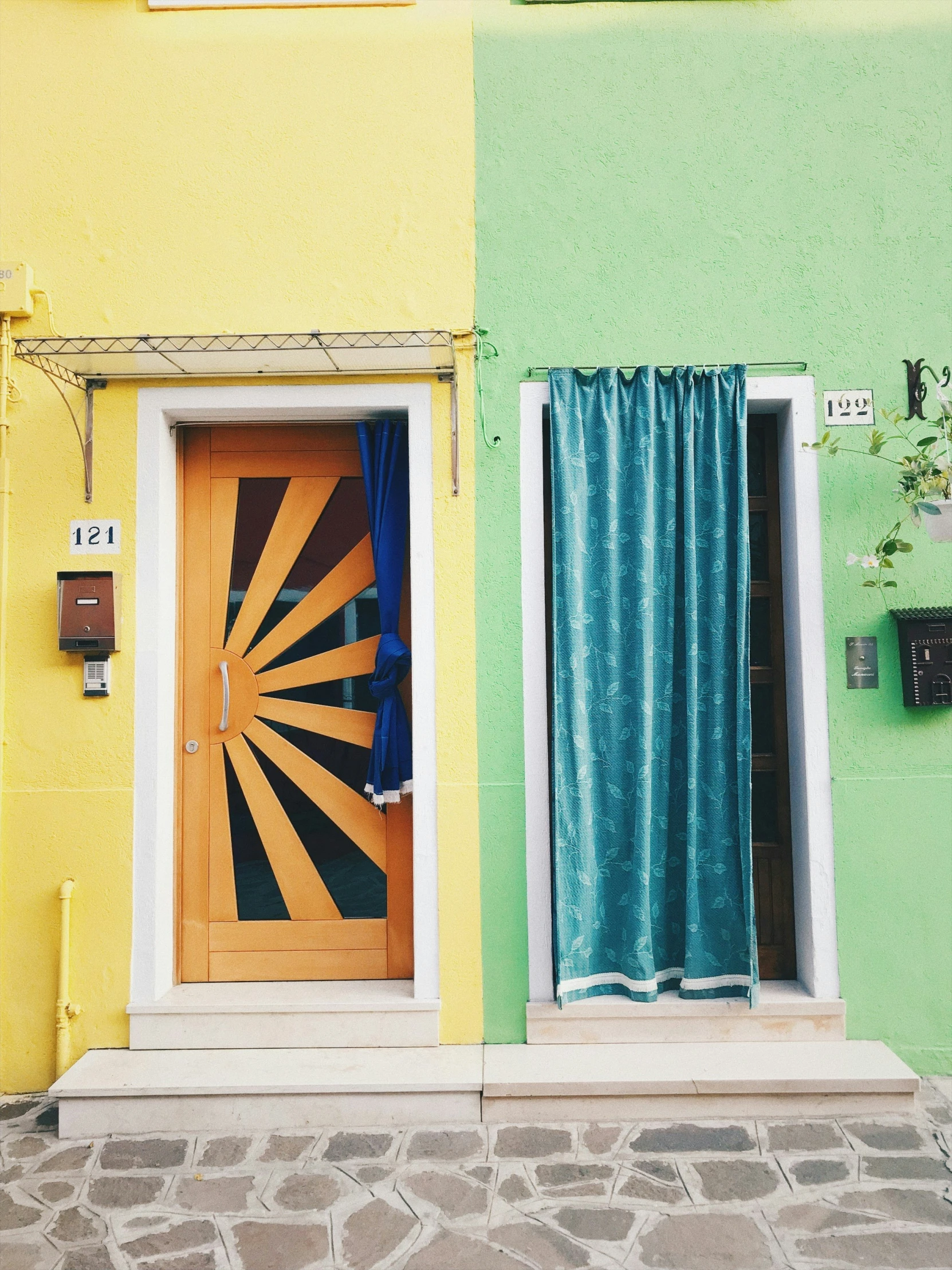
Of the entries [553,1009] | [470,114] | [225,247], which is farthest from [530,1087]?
[470,114]

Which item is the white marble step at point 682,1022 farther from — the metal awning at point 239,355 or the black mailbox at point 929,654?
the metal awning at point 239,355

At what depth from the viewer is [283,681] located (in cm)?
375

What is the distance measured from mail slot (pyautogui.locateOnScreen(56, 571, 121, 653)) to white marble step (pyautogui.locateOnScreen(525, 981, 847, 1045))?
225 cm

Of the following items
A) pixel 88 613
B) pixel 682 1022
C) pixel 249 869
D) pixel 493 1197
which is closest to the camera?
pixel 493 1197

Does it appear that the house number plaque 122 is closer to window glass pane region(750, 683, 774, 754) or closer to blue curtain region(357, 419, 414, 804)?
window glass pane region(750, 683, 774, 754)

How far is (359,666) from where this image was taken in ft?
12.3

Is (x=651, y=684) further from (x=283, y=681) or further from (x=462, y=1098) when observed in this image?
(x=462, y=1098)

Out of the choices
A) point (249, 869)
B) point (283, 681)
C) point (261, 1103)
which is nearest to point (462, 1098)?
point (261, 1103)

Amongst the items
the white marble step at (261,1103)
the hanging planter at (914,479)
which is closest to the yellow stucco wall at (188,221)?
the white marble step at (261,1103)

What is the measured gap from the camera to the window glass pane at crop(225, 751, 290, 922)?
3.69 meters

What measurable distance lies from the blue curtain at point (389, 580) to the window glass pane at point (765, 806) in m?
1.48

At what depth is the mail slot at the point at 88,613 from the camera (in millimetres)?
3467

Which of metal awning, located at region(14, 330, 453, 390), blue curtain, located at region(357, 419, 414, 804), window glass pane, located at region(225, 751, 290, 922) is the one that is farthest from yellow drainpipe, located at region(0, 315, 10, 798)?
blue curtain, located at region(357, 419, 414, 804)

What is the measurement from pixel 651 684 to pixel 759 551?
0.84m
